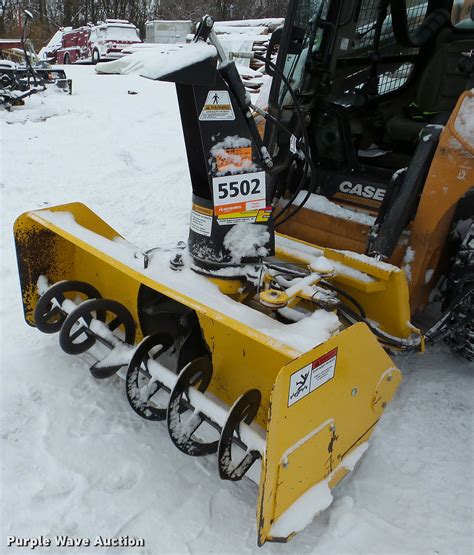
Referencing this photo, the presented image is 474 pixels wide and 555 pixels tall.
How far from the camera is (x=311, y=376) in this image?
178cm

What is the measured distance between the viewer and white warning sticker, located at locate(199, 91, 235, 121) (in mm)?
2150

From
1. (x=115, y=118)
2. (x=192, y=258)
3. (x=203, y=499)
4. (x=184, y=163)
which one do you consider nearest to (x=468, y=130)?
(x=192, y=258)

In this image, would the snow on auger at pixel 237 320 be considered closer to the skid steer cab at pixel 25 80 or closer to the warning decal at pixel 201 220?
the warning decal at pixel 201 220

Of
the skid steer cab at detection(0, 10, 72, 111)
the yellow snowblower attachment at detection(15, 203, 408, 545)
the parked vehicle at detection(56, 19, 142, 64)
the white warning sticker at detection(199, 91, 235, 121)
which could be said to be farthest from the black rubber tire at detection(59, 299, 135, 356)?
the parked vehicle at detection(56, 19, 142, 64)

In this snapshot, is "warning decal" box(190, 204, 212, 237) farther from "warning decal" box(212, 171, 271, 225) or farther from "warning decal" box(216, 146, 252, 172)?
"warning decal" box(216, 146, 252, 172)

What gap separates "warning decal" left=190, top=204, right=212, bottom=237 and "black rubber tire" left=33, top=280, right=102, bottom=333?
0.85 meters

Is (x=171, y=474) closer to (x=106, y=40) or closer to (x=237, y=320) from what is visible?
(x=237, y=320)

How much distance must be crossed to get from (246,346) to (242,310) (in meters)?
0.32

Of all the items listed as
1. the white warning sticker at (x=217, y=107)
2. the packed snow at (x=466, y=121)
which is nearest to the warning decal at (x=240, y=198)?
the white warning sticker at (x=217, y=107)

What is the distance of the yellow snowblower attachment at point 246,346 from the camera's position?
183 centimetres

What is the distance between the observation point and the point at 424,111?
3.90 m

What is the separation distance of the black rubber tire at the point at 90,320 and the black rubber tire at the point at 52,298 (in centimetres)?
16

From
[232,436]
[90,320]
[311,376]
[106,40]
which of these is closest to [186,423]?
[232,436]

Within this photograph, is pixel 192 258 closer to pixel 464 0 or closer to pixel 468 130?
pixel 468 130
